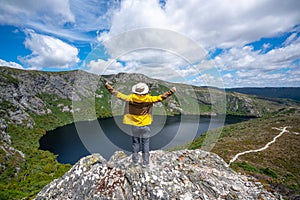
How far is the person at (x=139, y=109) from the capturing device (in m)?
6.90

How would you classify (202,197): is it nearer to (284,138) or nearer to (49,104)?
(284,138)

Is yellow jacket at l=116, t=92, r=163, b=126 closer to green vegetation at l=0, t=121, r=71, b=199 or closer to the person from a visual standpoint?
the person

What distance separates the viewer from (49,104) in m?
194

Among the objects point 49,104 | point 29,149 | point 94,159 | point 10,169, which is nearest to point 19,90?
point 49,104

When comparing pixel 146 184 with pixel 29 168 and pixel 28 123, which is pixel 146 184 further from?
pixel 28 123

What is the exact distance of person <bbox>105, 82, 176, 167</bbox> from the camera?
6902 mm

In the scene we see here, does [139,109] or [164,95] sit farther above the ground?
[164,95]

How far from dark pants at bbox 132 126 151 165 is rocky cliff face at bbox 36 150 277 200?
1.64 feet

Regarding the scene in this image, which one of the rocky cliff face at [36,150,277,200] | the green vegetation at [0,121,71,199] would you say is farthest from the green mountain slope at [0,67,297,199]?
the rocky cliff face at [36,150,277,200]

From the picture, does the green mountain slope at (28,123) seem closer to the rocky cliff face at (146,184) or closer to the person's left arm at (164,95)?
the rocky cliff face at (146,184)

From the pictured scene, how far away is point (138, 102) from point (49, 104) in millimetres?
216806

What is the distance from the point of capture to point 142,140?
7754 millimetres

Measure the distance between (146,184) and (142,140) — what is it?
69.5 inches

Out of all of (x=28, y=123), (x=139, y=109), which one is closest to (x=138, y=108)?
(x=139, y=109)
